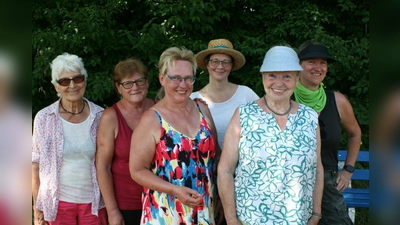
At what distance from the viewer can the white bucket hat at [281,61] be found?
2.48 m

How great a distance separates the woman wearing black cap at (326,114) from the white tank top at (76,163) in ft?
4.97

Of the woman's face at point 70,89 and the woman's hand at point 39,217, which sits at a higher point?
the woman's face at point 70,89

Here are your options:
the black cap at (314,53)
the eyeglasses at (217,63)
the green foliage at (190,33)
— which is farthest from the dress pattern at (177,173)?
the green foliage at (190,33)

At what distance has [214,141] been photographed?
2.75 meters

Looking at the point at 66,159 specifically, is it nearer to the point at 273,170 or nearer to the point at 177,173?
the point at 177,173

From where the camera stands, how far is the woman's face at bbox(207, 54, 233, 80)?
333cm

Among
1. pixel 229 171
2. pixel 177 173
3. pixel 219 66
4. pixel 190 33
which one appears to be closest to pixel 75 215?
pixel 177 173

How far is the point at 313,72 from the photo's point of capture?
9.98 ft

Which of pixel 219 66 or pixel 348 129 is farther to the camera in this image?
pixel 219 66

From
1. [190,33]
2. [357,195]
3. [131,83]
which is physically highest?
[190,33]

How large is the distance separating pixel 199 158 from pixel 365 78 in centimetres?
400

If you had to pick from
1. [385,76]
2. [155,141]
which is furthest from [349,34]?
[385,76]

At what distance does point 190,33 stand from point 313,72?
3.28m

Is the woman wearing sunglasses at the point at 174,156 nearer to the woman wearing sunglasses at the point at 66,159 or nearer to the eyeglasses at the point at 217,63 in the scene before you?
the woman wearing sunglasses at the point at 66,159
